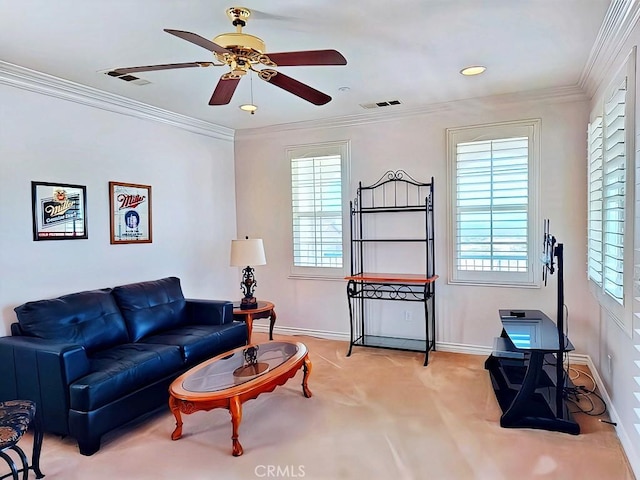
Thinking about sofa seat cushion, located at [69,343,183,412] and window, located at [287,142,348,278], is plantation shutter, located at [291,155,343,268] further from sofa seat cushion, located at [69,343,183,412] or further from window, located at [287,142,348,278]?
sofa seat cushion, located at [69,343,183,412]

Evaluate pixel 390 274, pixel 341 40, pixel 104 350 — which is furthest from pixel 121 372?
pixel 390 274

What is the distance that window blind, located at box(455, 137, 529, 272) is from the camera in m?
4.24

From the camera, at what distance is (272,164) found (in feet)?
18.0

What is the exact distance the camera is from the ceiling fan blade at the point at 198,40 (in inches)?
77.0

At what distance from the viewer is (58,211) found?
3.63 meters

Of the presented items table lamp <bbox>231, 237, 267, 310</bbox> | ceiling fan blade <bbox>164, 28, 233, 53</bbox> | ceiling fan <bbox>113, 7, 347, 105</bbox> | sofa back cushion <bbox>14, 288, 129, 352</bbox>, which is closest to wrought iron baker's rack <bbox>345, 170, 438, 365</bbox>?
table lamp <bbox>231, 237, 267, 310</bbox>

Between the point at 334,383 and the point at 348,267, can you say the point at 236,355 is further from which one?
the point at 348,267

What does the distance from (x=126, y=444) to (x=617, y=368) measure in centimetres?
326

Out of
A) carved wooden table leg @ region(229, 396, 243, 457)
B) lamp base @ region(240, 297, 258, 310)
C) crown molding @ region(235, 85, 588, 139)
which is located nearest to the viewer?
carved wooden table leg @ region(229, 396, 243, 457)

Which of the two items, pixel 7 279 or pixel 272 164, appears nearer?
pixel 7 279

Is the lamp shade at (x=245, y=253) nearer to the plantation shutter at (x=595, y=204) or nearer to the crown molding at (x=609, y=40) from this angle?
the plantation shutter at (x=595, y=204)

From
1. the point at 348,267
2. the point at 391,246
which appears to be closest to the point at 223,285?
the point at 348,267

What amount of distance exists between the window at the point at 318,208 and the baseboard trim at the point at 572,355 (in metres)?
0.72
